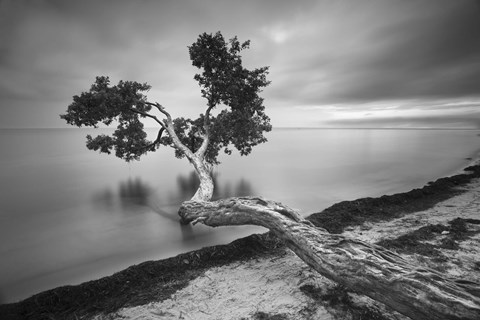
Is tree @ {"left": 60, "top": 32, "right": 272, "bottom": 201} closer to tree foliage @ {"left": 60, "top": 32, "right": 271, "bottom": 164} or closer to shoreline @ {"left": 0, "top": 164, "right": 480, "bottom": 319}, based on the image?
tree foliage @ {"left": 60, "top": 32, "right": 271, "bottom": 164}

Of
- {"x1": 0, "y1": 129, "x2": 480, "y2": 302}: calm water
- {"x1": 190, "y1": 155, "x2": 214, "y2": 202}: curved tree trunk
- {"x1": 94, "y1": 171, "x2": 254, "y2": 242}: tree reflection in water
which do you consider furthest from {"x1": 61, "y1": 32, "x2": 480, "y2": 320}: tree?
{"x1": 0, "y1": 129, "x2": 480, "y2": 302}: calm water

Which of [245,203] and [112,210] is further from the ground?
[245,203]

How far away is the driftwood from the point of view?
2.50 metres

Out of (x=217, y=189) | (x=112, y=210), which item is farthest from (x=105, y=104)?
(x=217, y=189)

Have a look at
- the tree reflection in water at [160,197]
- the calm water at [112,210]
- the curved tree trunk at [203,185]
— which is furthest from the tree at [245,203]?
the calm water at [112,210]

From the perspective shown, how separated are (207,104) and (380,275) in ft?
32.7

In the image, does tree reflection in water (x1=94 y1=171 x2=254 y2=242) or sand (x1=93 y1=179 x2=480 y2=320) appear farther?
tree reflection in water (x1=94 y1=171 x2=254 y2=242)

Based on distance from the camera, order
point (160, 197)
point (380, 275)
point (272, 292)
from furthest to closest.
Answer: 1. point (160, 197)
2. point (272, 292)
3. point (380, 275)

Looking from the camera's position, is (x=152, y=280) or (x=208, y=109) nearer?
(x=152, y=280)

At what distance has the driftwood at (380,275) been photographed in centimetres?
250

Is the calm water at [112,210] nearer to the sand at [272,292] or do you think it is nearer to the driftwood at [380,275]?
the sand at [272,292]

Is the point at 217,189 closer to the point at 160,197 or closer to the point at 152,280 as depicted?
the point at 160,197

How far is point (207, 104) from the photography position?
36.6ft

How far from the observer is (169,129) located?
10.9m
